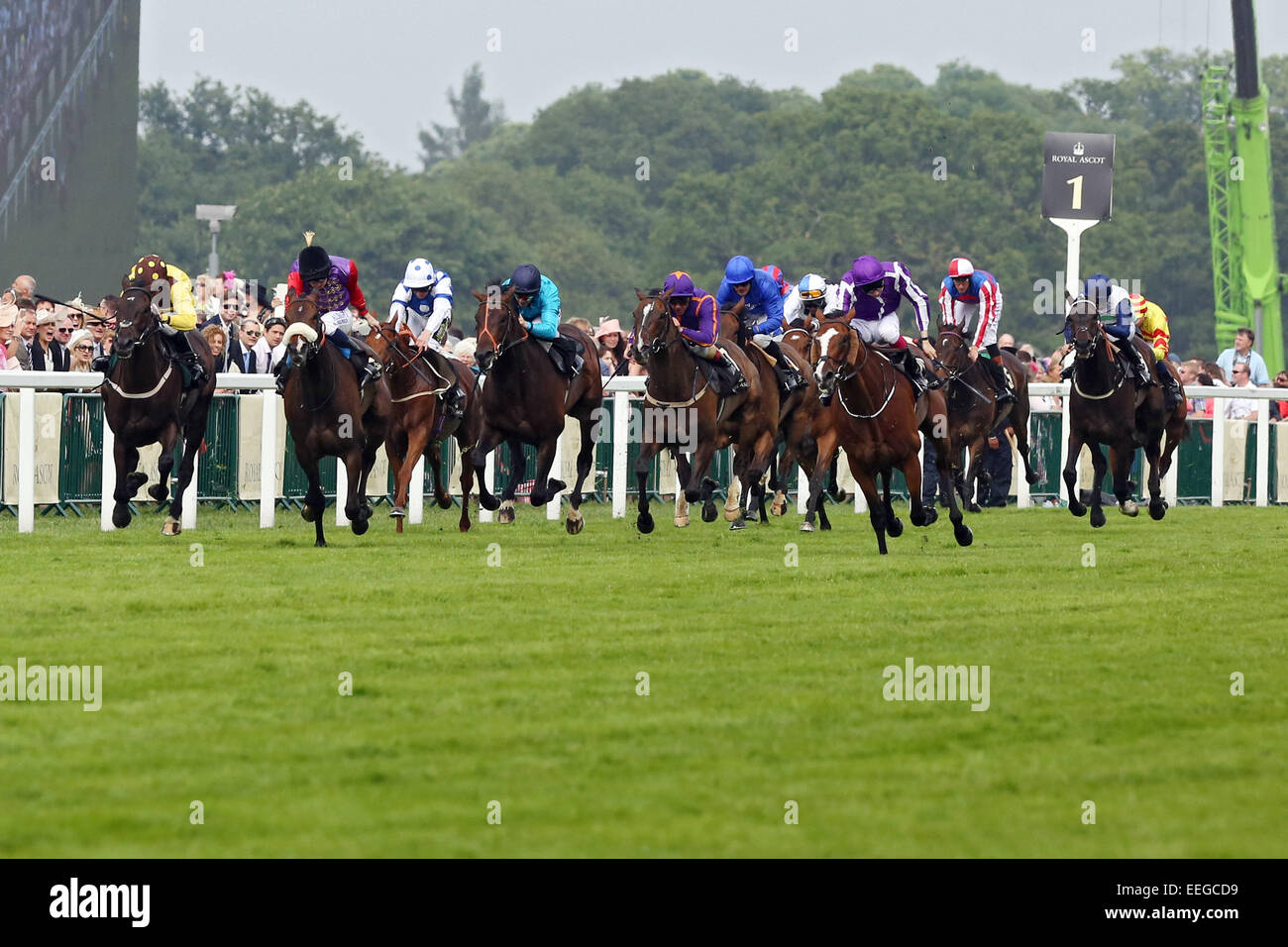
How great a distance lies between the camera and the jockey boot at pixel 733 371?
48.0ft

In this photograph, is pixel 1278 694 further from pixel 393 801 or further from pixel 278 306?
pixel 278 306

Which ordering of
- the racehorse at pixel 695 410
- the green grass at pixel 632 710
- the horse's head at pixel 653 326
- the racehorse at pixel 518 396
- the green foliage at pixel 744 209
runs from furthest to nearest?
the green foliage at pixel 744 209 < the racehorse at pixel 695 410 < the horse's head at pixel 653 326 < the racehorse at pixel 518 396 < the green grass at pixel 632 710

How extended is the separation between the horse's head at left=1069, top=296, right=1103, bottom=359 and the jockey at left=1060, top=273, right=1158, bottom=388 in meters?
0.23

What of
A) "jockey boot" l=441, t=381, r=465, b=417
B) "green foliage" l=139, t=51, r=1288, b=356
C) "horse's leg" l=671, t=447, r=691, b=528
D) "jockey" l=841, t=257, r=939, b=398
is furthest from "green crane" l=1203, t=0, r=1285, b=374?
"jockey boot" l=441, t=381, r=465, b=417

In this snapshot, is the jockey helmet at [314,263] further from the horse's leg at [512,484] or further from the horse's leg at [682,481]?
the horse's leg at [682,481]

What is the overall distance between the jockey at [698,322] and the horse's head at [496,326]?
1065 mm

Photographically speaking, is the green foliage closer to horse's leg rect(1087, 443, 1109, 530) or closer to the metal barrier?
the metal barrier

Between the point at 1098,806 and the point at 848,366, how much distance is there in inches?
283

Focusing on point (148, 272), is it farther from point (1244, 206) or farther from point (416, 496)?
point (1244, 206)

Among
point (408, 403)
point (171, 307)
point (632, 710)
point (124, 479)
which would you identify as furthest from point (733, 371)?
point (632, 710)

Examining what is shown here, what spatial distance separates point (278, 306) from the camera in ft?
57.0

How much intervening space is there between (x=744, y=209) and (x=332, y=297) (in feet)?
169

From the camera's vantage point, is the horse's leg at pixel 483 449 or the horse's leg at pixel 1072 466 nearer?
the horse's leg at pixel 483 449

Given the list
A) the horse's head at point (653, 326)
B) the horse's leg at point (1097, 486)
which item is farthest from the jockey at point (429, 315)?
Answer: the horse's leg at point (1097, 486)
